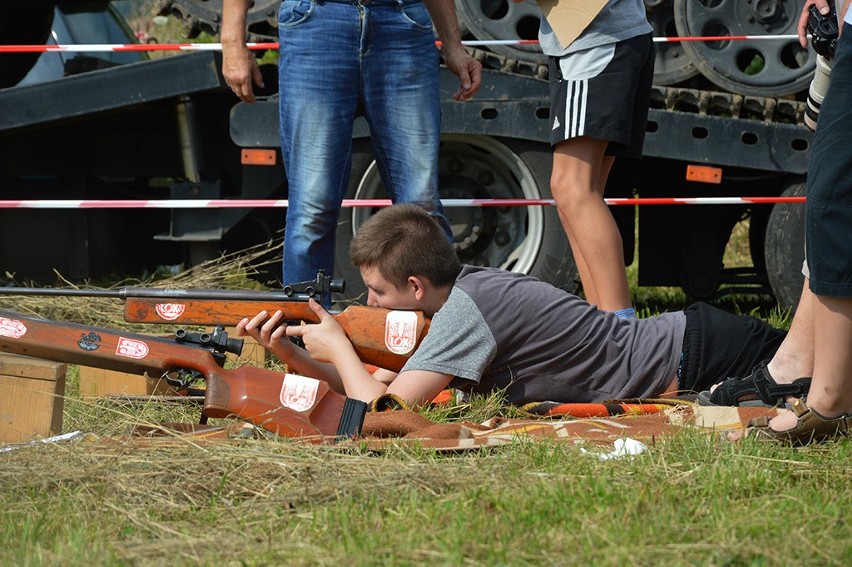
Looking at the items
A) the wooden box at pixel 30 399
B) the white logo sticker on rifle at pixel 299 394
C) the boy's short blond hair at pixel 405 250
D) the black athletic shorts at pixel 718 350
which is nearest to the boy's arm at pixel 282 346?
the boy's short blond hair at pixel 405 250

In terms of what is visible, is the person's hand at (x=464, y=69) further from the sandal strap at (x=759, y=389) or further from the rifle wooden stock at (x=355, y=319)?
the sandal strap at (x=759, y=389)

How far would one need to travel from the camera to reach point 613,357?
3.96 metres

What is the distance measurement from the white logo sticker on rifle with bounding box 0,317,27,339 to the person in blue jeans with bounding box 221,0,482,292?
1205mm

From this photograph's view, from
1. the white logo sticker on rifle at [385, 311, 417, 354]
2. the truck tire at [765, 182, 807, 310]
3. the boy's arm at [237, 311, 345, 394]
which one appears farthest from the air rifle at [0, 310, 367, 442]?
the truck tire at [765, 182, 807, 310]

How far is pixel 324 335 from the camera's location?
3758 millimetres

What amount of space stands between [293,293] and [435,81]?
1.28 m

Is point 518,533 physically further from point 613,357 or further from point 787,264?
point 787,264

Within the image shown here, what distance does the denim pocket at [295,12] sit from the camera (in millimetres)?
4344

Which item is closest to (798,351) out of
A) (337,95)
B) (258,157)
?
(337,95)

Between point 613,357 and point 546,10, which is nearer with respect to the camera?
point 613,357

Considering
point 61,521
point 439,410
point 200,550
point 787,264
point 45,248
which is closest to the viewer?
point 200,550

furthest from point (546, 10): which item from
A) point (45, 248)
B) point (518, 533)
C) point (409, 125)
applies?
point (45, 248)

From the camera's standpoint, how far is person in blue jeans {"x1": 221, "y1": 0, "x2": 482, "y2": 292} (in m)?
4.38

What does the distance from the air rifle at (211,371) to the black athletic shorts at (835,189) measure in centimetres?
131
